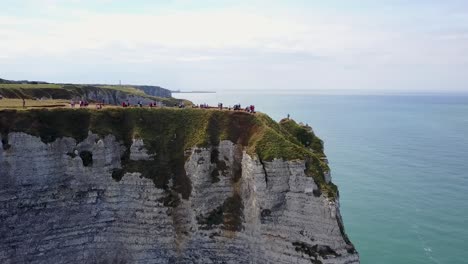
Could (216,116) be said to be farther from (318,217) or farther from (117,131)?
(318,217)

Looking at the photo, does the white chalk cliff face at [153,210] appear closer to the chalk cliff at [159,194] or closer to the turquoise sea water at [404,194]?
the chalk cliff at [159,194]

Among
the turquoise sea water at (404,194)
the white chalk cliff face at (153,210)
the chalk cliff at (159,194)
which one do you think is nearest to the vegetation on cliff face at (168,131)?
the chalk cliff at (159,194)

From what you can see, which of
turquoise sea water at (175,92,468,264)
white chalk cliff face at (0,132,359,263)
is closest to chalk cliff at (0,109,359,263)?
white chalk cliff face at (0,132,359,263)

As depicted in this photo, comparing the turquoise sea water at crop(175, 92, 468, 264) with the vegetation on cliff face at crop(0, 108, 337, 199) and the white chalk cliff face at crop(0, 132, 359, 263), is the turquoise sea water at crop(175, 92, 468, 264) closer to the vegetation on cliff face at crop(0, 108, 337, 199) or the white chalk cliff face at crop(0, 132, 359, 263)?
the white chalk cliff face at crop(0, 132, 359, 263)

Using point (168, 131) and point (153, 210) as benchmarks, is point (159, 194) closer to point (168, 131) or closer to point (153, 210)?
point (153, 210)

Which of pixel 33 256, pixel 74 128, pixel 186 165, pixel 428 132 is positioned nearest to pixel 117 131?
pixel 74 128

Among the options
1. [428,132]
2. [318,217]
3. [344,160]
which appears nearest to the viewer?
[318,217]

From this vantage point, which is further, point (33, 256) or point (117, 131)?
point (117, 131)
